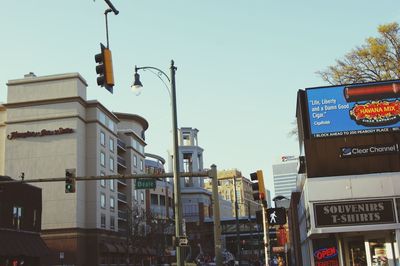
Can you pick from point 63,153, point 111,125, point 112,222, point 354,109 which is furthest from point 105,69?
point 111,125

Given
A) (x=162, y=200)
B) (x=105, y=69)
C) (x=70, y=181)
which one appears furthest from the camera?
(x=162, y=200)

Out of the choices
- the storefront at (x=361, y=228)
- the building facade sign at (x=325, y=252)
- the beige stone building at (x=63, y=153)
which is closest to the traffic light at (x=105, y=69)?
the storefront at (x=361, y=228)

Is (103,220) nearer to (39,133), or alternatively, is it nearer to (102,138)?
(102,138)

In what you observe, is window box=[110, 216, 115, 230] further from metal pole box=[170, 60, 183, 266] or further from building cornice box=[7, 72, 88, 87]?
metal pole box=[170, 60, 183, 266]

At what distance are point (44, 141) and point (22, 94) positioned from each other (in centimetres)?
782

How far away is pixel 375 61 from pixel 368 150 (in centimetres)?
2193

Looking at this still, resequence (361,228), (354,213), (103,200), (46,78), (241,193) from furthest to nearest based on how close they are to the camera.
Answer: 1. (241,193)
2. (103,200)
3. (46,78)
4. (354,213)
5. (361,228)

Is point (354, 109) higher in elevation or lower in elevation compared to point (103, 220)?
lower

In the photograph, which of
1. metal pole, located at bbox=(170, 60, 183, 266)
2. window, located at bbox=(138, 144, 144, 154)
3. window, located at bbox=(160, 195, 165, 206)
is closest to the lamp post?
metal pole, located at bbox=(170, 60, 183, 266)

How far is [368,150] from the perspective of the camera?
60.8ft

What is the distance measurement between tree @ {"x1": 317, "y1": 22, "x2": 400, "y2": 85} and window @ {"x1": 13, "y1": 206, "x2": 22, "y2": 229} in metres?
27.8

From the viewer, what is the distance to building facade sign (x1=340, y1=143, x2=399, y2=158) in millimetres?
18391

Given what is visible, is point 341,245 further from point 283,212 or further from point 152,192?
point 152,192

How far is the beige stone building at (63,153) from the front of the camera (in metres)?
68.5
